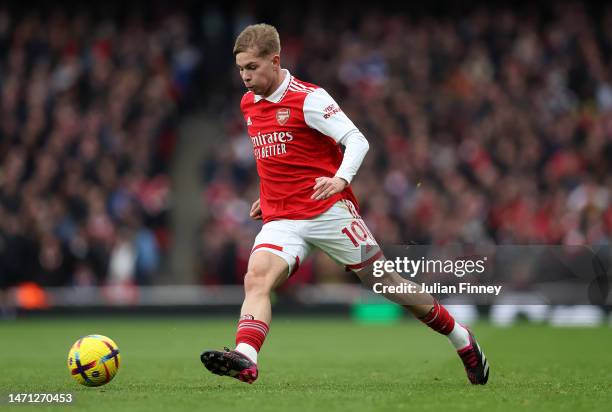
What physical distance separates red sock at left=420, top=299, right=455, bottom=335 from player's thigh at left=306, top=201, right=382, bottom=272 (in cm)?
56

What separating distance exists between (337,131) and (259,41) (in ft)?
2.74

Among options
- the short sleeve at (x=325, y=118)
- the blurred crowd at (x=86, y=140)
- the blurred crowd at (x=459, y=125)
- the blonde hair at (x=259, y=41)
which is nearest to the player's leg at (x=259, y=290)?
the short sleeve at (x=325, y=118)

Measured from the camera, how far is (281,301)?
756 inches

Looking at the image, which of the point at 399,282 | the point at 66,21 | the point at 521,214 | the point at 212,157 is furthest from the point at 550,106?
the point at 399,282

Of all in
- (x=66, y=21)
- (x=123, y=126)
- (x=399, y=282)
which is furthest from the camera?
(x=66, y=21)

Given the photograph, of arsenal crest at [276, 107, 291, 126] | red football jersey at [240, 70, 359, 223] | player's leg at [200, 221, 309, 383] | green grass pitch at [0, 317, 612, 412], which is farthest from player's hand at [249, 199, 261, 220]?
green grass pitch at [0, 317, 612, 412]

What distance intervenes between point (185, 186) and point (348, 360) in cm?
1228

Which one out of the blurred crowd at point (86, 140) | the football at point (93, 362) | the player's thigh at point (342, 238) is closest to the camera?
the football at point (93, 362)

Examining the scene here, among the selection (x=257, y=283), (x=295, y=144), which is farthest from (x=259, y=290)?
(x=295, y=144)

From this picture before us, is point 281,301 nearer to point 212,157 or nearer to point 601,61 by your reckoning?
point 212,157

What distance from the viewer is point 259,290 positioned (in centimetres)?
757

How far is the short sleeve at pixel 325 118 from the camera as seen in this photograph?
25.3ft

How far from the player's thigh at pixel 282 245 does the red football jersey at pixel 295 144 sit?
0.09 m

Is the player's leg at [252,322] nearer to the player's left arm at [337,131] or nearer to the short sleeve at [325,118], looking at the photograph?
the player's left arm at [337,131]
